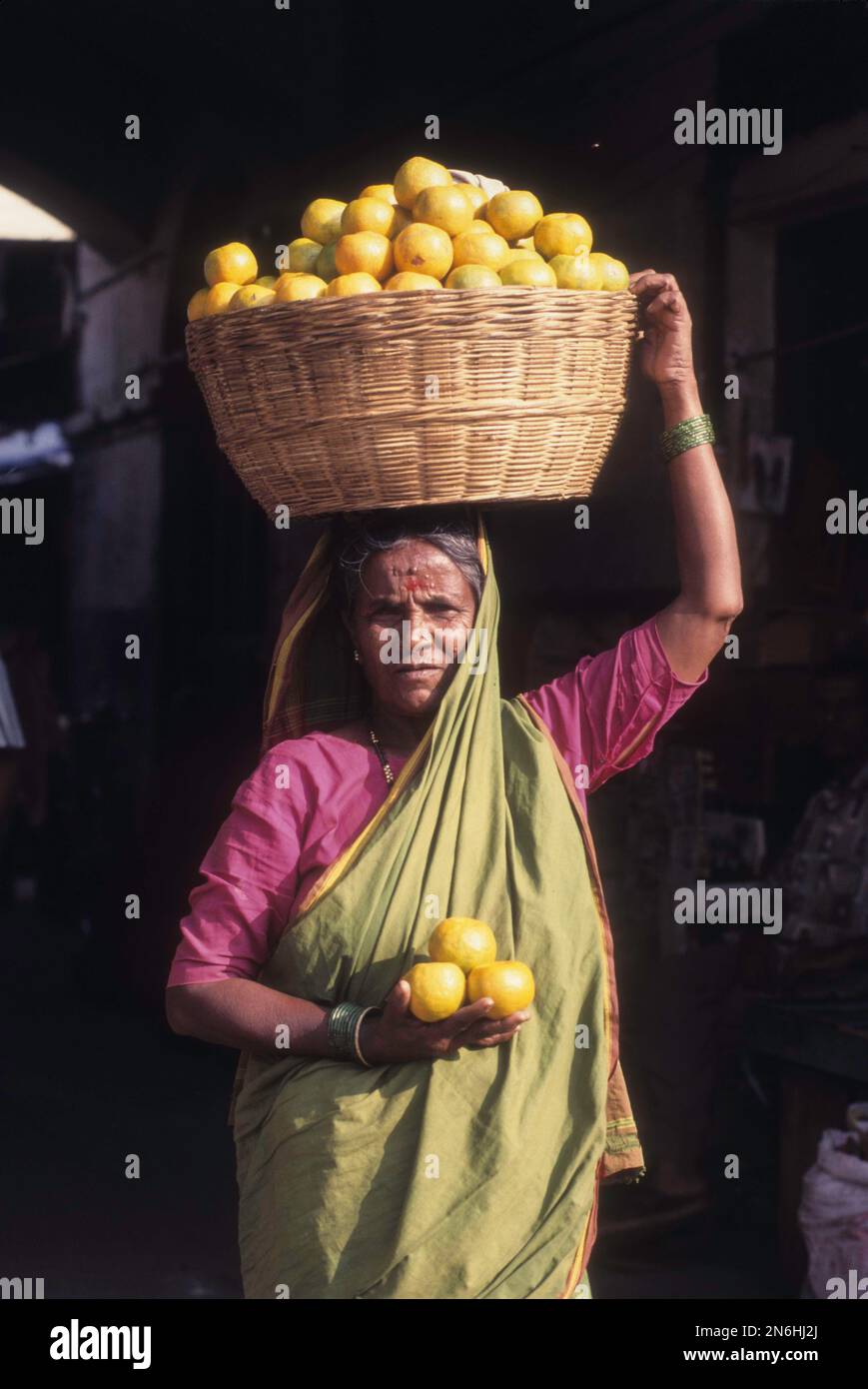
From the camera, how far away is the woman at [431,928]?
227cm

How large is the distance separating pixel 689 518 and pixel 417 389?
52cm

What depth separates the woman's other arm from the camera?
247cm

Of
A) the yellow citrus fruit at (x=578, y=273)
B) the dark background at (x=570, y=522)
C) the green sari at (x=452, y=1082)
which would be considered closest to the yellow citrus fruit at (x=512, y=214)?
the yellow citrus fruit at (x=578, y=273)

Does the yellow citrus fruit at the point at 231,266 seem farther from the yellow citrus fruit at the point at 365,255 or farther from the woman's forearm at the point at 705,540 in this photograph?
the woman's forearm at the point at 705,540

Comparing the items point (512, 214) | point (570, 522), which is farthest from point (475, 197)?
point (570, 522)

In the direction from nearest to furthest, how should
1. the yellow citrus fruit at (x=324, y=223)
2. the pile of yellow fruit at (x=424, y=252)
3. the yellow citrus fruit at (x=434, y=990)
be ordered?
the yellow citrus fruit at (x=434, y=990)
the pile of yellow fruit at (x=424, y=252)
the yellow citrus fruit at (x=324, y=223)

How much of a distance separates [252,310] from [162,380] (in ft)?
13.6

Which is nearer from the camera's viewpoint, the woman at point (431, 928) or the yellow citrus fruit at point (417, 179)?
the woman at point (431, 928)

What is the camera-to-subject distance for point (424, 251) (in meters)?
2.36

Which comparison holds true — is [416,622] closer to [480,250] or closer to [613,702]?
[613,702]

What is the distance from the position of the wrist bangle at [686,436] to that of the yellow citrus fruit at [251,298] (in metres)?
0.68

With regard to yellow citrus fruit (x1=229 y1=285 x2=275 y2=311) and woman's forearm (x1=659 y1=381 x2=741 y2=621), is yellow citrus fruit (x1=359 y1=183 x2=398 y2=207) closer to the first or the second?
yellow citrus fruit (x1=229 y1=285 x2=275 y2=311)

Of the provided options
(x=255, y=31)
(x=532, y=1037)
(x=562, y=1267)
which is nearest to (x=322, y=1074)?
(x=532, y=1037)

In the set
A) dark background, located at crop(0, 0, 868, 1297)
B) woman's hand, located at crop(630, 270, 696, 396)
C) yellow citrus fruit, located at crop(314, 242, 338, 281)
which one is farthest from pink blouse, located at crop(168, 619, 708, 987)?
dark background, located at crop(0, 0, 868, 1297)
